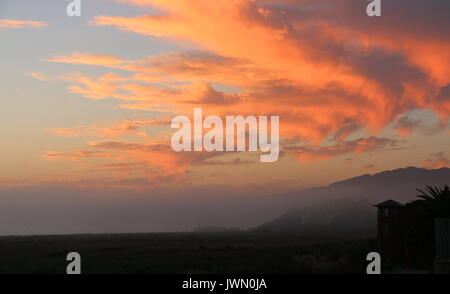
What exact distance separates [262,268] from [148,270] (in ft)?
24.6

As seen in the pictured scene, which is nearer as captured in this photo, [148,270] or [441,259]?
[441,259]

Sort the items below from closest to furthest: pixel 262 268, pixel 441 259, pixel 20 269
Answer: pixel 441 259 < pixel 262 268 < pixel 20 269

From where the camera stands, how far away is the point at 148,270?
3931cm

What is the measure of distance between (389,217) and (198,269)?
510 inches
